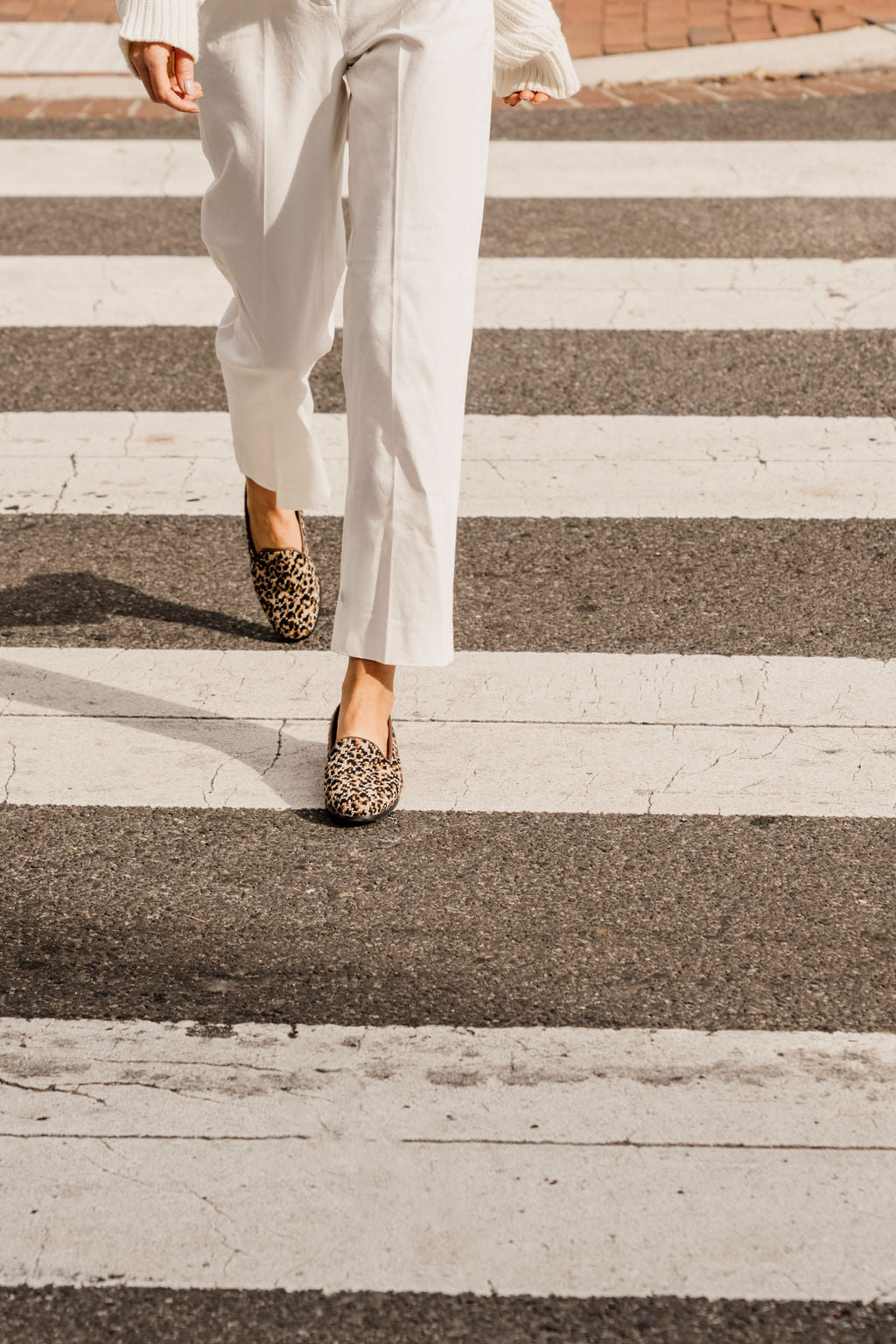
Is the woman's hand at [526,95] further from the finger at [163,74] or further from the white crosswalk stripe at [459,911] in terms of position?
the white crosswalk stripe at [459,911]

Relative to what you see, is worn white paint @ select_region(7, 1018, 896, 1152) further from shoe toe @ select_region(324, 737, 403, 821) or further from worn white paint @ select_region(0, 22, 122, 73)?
worn white paint @ select_region(0, 22, 122, 73)

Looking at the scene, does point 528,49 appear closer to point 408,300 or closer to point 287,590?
point 408,300

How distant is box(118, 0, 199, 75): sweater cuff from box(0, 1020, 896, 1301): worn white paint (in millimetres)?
1482

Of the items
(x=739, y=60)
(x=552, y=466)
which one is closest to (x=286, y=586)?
(x=552, y=466)

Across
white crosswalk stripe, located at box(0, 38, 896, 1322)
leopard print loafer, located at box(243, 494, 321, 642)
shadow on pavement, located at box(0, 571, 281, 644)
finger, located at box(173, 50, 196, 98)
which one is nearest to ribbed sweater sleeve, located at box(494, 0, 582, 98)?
finger, located at box(173, 50, 196, 98)

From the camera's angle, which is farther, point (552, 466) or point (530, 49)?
point (552, 466)

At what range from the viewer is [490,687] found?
3.44m

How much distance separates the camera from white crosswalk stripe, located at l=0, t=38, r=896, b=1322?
2080 millimetres

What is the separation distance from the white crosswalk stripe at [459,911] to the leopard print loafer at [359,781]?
0.17 feet

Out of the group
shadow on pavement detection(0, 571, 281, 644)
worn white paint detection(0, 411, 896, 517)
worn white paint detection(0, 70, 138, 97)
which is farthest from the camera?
worn white paint detection(0, 70, 138, 97)

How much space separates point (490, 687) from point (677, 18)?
5.19 m

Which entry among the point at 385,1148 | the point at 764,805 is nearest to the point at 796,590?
the point at 764,805

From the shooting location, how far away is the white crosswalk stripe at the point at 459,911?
208 centimetres

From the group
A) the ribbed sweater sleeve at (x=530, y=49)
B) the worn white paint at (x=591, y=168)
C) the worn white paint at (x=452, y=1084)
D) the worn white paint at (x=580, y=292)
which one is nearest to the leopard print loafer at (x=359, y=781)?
the worn white paint at (x=452, y=1084)
